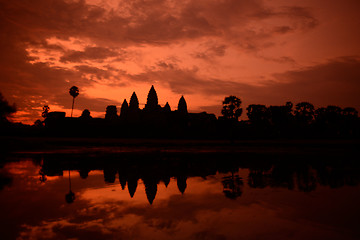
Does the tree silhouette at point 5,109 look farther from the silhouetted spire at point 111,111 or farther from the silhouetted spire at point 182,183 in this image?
the silhouetted spire at point 111,111

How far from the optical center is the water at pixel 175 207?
4.91m

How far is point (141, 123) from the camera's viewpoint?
81.4 meters

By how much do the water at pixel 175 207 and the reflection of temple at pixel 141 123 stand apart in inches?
2346

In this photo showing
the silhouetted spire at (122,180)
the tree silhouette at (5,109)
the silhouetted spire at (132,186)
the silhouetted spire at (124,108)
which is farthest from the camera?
the silhouetted spire at (124,108)

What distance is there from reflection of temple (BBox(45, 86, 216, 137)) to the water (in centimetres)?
5958

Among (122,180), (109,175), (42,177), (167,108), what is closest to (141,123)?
(167,108)

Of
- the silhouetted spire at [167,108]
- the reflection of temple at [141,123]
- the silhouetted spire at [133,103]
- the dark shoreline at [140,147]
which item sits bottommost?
the dark shoreline at [140,147]

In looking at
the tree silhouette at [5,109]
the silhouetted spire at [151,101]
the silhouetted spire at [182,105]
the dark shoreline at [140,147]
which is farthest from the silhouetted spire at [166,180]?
the silhouetted spire at [182,105]

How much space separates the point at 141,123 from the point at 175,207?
7586 cm

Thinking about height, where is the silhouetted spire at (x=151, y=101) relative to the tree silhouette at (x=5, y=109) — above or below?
above

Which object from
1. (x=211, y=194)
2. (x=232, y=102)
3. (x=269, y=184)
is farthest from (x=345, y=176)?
(x=232, y=102)

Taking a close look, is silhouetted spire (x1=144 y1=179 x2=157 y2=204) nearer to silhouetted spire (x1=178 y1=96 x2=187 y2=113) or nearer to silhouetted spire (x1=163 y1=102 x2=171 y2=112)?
silhouetted spire (x1=163 y1=102 x2=171 y2=112)

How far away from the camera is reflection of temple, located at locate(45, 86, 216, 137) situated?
6875cm

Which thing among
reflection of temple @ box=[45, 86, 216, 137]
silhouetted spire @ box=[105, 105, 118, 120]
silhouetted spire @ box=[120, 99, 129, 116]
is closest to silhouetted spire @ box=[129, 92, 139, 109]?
reflection of temple @ box=[45, 86, 216, 137]
